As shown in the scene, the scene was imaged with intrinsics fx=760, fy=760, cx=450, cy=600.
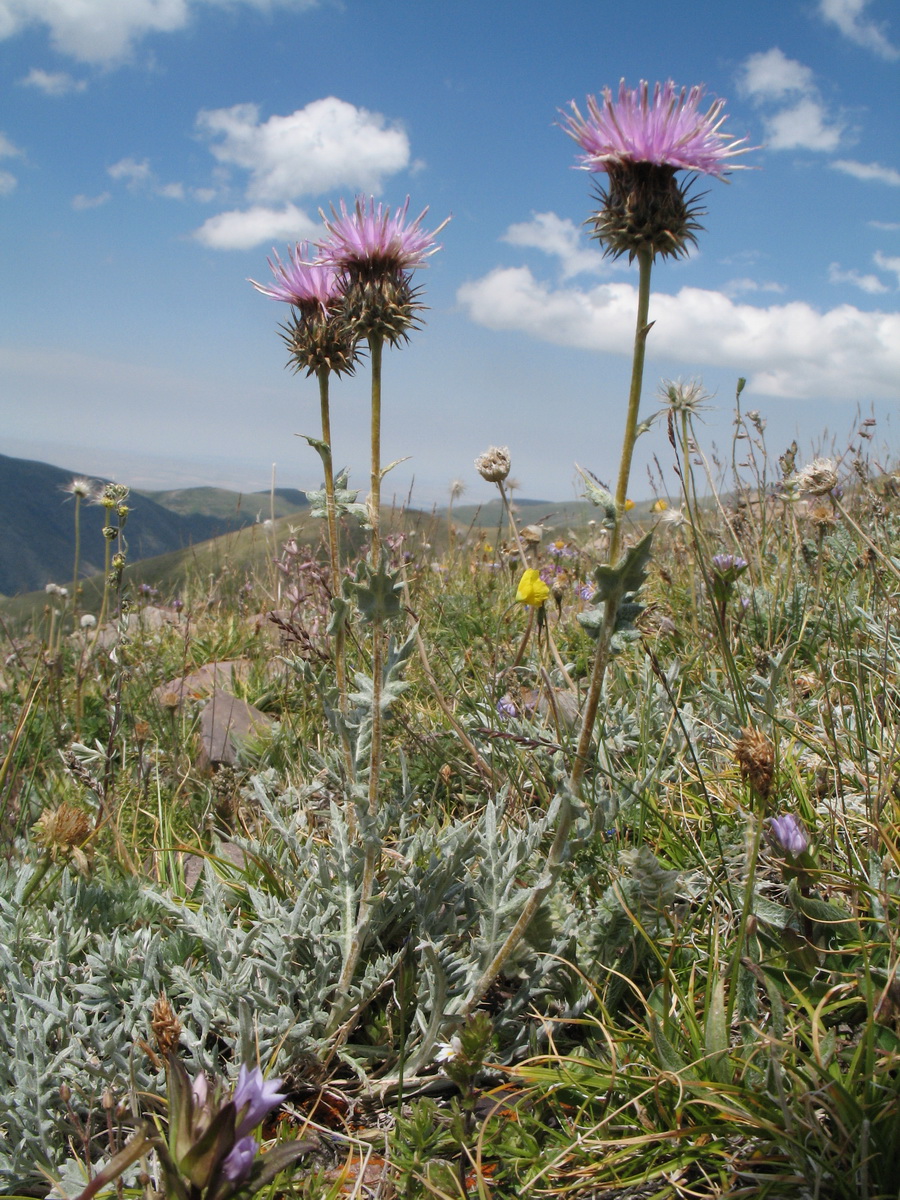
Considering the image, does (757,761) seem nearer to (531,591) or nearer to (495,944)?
(495,944)

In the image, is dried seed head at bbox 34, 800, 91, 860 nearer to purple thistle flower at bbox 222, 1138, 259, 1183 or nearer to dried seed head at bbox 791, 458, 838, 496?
purple thistle flower at bbox 222, 1138, 259, 1183

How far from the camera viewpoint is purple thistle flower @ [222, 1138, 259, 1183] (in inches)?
43.7

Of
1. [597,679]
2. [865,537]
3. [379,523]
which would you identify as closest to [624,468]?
[597,679]

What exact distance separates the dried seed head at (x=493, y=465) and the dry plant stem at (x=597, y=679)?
1610 millimetres

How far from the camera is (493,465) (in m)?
3.24

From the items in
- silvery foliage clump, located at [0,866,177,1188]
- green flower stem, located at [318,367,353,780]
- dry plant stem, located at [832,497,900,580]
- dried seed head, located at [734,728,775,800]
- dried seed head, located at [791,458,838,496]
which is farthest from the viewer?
dried seed head, located at [791,458,838,496]

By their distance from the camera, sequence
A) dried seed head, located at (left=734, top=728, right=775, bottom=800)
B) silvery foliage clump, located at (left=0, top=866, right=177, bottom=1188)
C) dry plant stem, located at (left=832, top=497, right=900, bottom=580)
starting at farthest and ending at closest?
dry plant stem, located at (left=832, top=497, right=900, bottom=580) < silvery foliage clump, located at (left=0, top=866, right=177, bottom=1188) < dried seed head, located at (left=734, top=728, right=775, bottom=800)

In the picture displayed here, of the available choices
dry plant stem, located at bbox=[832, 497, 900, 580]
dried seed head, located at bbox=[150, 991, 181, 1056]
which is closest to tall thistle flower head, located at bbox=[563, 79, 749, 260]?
dry plant stem, located at bbox=[832, 497, 900, 580]

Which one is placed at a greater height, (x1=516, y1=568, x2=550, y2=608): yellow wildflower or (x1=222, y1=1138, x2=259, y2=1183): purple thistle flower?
(x1=516, y1=568, x2=550, y2=608): yellow wildflower

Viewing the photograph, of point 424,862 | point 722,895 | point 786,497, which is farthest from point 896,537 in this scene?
point 424,862

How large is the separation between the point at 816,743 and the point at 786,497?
1534 millimetres

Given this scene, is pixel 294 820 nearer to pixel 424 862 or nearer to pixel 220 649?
pixel 424 862

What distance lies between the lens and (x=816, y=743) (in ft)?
8.68

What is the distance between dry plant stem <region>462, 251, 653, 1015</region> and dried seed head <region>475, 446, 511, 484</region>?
5.28ft
